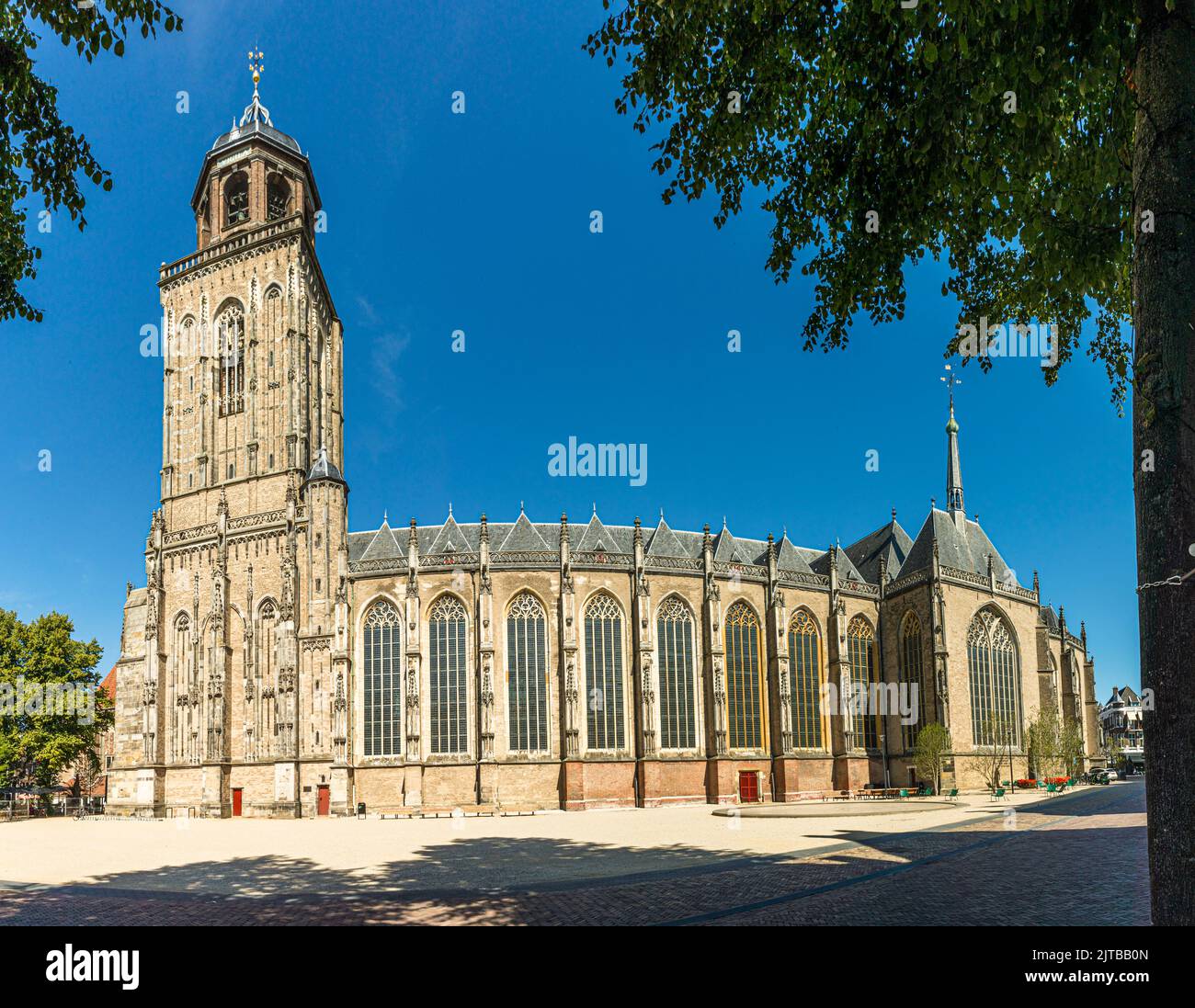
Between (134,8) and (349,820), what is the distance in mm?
35281

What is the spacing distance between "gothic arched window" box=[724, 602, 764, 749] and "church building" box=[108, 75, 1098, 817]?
0.50 feet

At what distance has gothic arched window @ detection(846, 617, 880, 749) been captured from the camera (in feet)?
169

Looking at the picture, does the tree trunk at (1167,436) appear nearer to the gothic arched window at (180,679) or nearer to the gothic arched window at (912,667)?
the gothic arched window at (912,667)

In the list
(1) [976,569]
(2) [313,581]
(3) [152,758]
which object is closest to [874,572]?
(1) [976,569]

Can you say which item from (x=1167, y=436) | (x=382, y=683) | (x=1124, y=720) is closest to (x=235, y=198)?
(x=382, y=683)

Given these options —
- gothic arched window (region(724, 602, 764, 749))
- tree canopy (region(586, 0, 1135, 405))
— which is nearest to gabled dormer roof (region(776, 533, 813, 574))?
gothic arched window (region(724, 602, 764, 749))

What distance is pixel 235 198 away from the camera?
2174 inches

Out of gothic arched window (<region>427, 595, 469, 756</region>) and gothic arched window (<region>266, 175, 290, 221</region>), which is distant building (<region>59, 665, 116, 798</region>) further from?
gothic arched window (<region>266, 175, 290, 221</region>)

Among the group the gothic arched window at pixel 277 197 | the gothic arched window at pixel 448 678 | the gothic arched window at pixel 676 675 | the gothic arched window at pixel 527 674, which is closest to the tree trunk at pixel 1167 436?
the gothic arched window at pixel 527 674

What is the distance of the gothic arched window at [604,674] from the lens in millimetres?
46188

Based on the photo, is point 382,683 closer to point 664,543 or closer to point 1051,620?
point 664,543

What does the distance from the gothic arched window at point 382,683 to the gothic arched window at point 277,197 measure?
2481 cm
